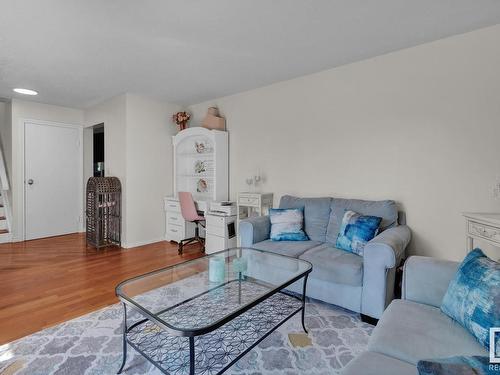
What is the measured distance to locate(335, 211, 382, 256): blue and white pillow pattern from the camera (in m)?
2.38

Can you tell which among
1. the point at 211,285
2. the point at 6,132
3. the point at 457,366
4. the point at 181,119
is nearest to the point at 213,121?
the point at 181,119

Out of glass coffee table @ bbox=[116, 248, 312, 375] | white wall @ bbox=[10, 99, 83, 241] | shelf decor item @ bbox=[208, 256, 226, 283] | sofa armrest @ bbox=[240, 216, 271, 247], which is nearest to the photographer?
glass coffee table @ bbox=[116, 248, 312, 375]

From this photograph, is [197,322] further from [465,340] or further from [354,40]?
[354,40]

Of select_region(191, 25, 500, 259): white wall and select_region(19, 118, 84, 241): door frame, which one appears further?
select_region(19, 118, 84, 241): door frame

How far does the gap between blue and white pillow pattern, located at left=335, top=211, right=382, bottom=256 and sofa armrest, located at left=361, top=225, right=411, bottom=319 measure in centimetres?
24

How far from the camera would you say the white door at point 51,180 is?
472cm

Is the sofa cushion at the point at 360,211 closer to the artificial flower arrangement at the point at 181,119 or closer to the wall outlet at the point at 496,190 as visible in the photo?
the wall outlet at the point at 496,190

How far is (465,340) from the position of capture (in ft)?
3.77

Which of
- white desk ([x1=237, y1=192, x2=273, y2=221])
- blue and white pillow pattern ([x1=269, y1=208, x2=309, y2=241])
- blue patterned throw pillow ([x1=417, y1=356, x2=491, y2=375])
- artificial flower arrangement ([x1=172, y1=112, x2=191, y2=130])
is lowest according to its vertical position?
blue patterned throw pillow ([x1=417, y1=356, x2=491, y2=375])

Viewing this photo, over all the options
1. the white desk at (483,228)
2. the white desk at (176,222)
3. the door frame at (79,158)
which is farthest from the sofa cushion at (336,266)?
the door frame at (79,158)

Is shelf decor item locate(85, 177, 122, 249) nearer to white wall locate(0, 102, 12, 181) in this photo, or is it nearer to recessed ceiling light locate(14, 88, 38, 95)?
recessed ceiling light locate(14, 88, 38, 95)

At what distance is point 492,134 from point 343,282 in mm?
1734

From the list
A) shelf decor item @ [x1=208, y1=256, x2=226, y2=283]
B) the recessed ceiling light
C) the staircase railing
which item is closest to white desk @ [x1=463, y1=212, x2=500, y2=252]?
shelf decor item @ [x1=208, y1=256, x2=226, y2=283]

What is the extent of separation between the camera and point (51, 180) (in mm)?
4961
